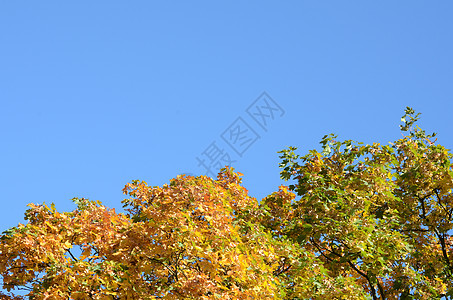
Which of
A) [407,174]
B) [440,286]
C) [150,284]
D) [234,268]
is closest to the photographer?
[234,268]

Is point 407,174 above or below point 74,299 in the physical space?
below

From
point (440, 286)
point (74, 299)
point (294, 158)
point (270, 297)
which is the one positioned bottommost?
point (440, 286)

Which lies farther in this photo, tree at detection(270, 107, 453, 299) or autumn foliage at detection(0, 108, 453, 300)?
tree at detection(270, 107, 453, 299)

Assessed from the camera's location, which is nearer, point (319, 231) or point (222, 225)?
point (222, 225)

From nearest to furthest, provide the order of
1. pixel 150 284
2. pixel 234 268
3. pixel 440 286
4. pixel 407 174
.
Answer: pixel 234 268
pixel 150 284
pixel 440 286
pixel 407 174

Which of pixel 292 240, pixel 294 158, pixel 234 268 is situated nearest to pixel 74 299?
pixel 234 268

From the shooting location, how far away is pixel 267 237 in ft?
49.2

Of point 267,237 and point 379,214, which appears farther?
point 379,214

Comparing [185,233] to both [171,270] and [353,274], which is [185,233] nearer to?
[171,270]

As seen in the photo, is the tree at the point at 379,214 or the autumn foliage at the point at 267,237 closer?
the autumn foliage at the point at 267,237

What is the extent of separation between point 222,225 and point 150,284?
2.40m

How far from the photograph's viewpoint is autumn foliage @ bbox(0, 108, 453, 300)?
41.5 ft

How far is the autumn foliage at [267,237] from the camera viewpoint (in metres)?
12.6

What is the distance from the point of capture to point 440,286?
15.8 meters
